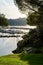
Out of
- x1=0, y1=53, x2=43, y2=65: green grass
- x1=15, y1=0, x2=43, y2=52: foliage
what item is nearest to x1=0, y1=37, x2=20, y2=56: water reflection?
x1=15, y1=0, x2=43, y2=52: foliage

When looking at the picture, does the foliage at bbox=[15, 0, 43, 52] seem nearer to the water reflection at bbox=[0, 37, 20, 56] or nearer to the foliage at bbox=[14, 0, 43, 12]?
the foliage at bbox=[14, 0, 43, 12]

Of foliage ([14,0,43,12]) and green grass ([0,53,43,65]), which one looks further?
foliage ([14,0,43,12])

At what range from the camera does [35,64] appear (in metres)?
15.0

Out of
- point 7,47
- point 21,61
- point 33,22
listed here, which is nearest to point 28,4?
point 33,22

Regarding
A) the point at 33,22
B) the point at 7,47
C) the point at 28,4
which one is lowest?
the point at 28,4

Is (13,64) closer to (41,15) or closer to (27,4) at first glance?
(41,15)

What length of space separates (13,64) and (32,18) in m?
31.1

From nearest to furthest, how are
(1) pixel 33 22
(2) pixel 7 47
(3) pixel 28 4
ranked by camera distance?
(3) pixel 28 4
(1) pixel 33 22
(2) pixel 7 47

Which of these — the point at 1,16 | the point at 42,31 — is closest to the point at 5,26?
the point at 1,16

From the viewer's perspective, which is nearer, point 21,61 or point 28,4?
point 21,61

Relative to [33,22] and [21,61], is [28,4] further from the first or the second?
[21,61]

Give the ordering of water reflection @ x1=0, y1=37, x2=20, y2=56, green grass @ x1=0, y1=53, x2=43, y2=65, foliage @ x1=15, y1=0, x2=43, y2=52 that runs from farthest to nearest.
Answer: water reflection @ x1=0, y1=37, x2=20, y2=56 < foliage @ x1=15, y1=0, x2=43, y2=52 < green grass @ x1=0, y1=53, x2=43, y2=65

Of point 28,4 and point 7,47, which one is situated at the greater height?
point 7,47

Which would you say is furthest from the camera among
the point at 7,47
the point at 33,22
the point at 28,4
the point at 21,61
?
the point at 7,47
